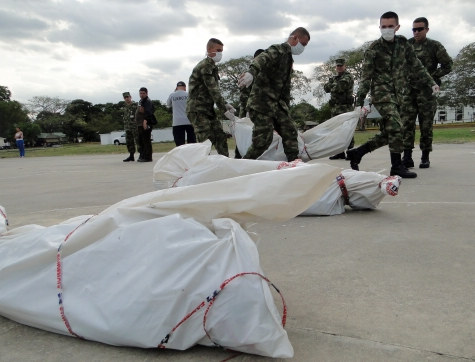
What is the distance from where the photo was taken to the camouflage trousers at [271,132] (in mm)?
5301

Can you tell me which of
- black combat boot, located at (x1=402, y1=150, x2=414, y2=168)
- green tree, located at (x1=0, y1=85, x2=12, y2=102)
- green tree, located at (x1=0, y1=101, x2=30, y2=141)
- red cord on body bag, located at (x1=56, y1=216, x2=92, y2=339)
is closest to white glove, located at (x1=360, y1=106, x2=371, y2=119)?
black combat boot, located at (x1=402, y1=150, x2=414, y2=168)

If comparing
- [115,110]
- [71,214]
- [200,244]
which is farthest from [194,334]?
[115,110]

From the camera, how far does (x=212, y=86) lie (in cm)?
615

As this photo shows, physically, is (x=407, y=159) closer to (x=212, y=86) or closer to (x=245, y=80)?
(x=212, y=86)

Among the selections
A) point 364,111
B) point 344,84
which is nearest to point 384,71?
point 364,111

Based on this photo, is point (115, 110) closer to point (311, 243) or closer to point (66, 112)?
point (66, 112)

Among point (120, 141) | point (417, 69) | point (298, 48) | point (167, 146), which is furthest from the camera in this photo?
point (120, 141)

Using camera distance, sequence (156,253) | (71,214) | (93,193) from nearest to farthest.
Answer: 1. (156,253)
2. (71,214)
3. (93,193)

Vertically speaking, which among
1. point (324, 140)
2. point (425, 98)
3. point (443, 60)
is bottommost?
point (324, 140)

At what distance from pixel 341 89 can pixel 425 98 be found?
256 centimetres

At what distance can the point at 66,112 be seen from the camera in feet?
283

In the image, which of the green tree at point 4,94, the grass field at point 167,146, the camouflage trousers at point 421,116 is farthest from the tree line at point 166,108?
the camouflage trousers at point 421,116

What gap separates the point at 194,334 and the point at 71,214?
2924mm

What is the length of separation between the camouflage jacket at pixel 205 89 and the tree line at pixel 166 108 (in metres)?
38.3
